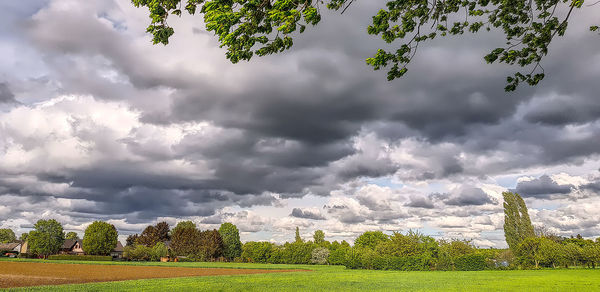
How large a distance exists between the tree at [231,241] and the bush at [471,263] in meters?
84.4

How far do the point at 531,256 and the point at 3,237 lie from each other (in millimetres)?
233678

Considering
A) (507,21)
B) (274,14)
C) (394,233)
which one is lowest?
(394,233)

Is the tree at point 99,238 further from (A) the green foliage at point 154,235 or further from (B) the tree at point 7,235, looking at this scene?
(B) the tree at point 7,235

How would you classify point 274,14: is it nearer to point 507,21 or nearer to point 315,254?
point 507,21

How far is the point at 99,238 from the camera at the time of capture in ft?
344

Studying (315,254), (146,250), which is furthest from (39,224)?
(315,254)

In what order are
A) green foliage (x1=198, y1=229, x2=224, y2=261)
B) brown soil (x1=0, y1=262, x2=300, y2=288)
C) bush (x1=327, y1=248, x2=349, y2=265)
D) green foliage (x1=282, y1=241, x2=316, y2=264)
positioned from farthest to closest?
green foliage (x1=198, y1=229, x2=224, y2=261) → green foliage (x1=282, y1=241, x2=316, y2=264) → bush (x1=327, y1=248, x2=349, y2=265) → brown soil (x1=0, y1=262, x2=300, y2=288)

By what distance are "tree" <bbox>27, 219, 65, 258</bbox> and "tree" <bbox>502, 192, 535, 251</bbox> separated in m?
126

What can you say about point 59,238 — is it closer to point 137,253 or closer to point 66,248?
point 66,248

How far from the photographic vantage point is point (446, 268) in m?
60.4

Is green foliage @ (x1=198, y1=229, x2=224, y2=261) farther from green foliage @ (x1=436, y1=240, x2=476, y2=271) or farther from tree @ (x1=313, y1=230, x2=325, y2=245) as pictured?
green foliage @ (x1=436, y1=240, x2=476, y2=271)

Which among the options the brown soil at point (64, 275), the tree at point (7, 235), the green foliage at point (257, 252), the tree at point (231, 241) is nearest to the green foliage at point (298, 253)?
the green foliage at point (257, 252)

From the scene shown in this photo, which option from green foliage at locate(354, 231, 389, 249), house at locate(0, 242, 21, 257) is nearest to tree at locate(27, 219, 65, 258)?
house at locate(0, 242, 21, 257)

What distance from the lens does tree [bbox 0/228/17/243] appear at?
18150 centimetres
